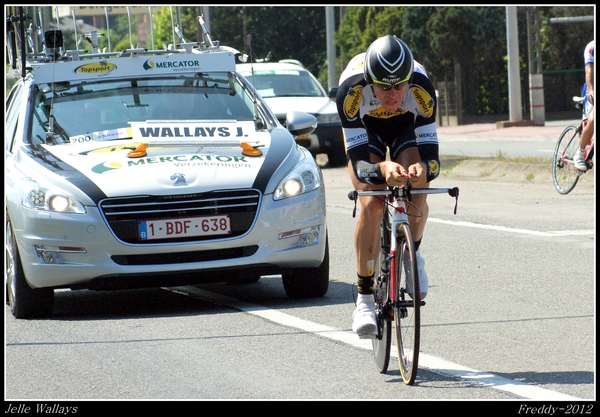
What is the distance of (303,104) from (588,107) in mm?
9328

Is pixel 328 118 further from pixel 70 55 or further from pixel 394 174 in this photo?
pixel 394 174

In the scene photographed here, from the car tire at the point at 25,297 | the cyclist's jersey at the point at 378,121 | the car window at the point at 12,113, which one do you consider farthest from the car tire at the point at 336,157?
the cyclist's jersey at the point at 378,121

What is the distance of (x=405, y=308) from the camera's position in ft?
19.2

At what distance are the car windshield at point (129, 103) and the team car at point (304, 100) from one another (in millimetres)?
11952

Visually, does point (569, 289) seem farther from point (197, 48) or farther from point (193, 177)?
point (197, 48)

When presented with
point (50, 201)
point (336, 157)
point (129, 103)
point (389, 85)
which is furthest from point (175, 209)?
point (336, 157)

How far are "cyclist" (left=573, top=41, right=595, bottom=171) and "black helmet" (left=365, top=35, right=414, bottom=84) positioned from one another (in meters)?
7.88

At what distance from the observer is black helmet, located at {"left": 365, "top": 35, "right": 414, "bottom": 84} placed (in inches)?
221

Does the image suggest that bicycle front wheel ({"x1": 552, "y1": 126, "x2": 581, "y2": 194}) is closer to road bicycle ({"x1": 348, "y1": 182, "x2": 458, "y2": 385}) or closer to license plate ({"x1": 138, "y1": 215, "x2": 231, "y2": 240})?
license plate ({"x1": 138, "y1": 215, "x2": 231, "y2": 240})

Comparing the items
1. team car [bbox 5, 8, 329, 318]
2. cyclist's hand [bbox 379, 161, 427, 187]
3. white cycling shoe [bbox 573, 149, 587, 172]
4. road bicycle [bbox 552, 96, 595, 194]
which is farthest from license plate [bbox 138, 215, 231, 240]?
road bicycle [bbox 552, 96, 595, 194]

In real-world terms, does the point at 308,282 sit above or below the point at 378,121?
below

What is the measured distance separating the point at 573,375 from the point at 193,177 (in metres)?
3.11

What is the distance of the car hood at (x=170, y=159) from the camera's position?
7879mm

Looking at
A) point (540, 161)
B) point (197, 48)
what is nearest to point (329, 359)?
point (197, 48)
